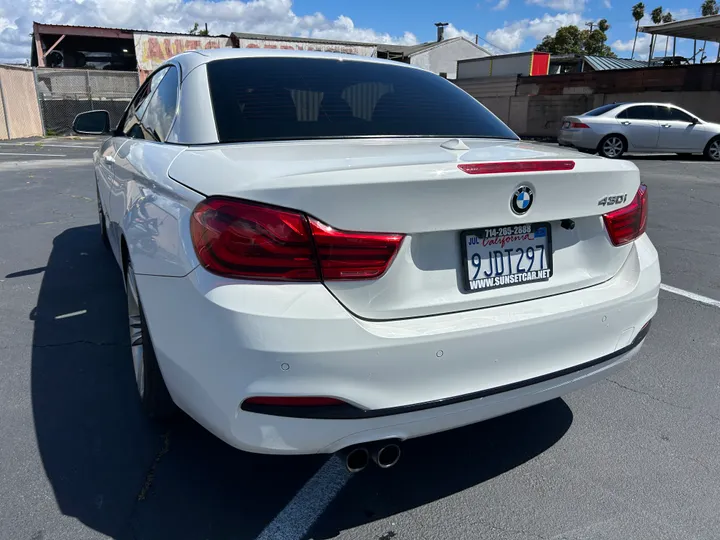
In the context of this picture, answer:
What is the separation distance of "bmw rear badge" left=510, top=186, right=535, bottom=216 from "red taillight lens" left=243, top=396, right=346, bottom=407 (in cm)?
85

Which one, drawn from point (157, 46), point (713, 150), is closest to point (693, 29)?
point (713, 150)

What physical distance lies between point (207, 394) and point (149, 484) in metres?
0.70

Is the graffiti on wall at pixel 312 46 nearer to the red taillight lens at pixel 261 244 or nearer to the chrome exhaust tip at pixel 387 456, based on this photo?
the red taillight lens at pixel 261 244

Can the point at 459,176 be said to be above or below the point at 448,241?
above

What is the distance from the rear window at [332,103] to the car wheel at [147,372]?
2.81 feet

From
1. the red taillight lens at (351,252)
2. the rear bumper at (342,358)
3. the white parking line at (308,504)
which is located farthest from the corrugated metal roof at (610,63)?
the red taillight lens at (351,252)

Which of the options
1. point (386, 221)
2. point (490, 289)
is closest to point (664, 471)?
point (490, 289)

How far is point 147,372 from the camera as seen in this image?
2.36 m

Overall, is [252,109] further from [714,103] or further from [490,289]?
[714,103]

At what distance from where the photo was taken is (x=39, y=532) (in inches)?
76.7

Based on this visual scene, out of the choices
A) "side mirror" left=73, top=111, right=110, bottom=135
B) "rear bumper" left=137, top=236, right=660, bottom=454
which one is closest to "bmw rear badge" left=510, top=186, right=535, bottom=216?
"rear bumper" left=137, top=236, right=660, bottom=454

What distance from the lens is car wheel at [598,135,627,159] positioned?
47.7 feet

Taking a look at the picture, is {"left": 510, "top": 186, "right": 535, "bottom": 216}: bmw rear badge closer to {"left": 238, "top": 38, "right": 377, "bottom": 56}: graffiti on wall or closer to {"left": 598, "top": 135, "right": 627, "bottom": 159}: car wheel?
{"left": 598, "top": 135, "right": 627, "bottom": 159}: car wheel

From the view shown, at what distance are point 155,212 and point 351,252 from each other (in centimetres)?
88
